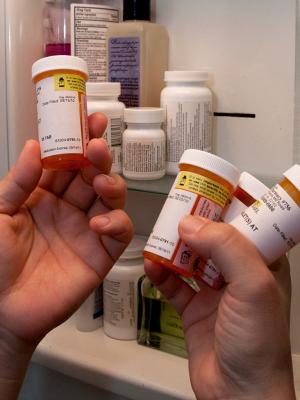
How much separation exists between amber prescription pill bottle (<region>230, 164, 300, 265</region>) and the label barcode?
0.28 m

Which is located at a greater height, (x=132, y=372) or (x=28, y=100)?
A: (x=28, y=100)

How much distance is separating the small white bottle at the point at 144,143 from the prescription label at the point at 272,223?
9.4 inches

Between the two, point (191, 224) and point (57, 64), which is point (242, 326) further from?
point (57, 64)

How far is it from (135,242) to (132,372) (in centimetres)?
17

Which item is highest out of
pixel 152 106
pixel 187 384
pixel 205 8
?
pixel 205 8

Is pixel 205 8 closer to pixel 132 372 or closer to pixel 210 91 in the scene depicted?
pixel 210 91

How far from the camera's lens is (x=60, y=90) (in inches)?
17.9

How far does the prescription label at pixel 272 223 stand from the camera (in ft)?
1.33

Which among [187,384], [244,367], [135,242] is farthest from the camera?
[135,242]

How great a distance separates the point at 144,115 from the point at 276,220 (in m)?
0.27

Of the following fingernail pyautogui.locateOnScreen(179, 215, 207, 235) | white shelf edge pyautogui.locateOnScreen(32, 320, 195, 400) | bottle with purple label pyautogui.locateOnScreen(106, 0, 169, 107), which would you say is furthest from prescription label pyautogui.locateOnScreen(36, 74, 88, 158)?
white shelf edge pyautogui.locateOnScreen(32, 320, 195, 400)

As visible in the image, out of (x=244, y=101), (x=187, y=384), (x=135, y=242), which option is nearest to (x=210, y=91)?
(x=244, y=101)

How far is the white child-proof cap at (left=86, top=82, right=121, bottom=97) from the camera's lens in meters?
0.64

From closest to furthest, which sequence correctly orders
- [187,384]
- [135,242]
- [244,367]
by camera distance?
[244,367] → [187,384] → [135,242]
